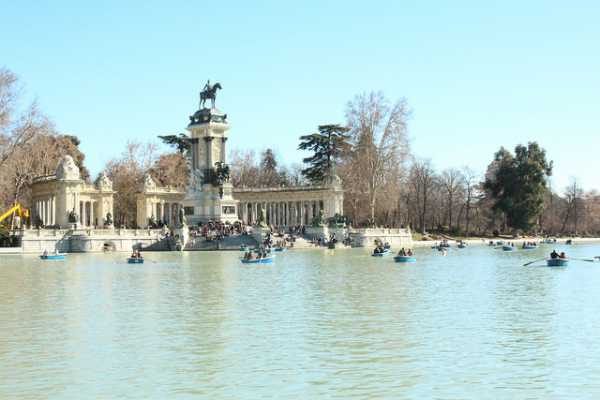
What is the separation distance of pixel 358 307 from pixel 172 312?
20.7ft

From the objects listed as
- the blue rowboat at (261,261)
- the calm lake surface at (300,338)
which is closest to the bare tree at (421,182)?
the blue rowboat at (261,261)

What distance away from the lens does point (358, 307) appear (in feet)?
97.1

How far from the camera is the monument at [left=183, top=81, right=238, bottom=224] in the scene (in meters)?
A: 86.1

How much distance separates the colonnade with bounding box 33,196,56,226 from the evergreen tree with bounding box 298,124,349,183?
32.4 metres

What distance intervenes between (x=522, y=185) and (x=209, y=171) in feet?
146

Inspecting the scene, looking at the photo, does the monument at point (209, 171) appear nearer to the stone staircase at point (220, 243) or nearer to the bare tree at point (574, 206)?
the stone staircase at point (220, 243)

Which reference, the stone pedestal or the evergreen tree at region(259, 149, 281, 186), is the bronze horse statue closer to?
the stone pedestal

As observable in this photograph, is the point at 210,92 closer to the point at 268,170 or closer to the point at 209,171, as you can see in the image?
the point at 209,171

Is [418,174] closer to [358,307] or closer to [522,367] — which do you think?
[358,307]

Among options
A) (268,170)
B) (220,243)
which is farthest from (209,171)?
(268,170)

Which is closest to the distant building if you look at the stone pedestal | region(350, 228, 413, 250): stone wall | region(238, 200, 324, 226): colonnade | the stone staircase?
the stone pedestal

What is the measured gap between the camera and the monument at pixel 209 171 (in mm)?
A: 86125

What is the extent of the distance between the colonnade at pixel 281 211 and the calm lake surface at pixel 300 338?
175 feet

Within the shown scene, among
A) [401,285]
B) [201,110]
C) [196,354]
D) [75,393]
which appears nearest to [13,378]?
[75,393]
